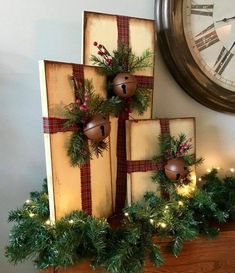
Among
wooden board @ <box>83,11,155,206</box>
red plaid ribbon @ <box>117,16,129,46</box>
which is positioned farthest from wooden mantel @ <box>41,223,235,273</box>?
red plaid ribbon @ <box>117,16,129,46</box>

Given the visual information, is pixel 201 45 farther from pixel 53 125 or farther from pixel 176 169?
pixel 53 125

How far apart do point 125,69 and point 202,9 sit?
16.3 inches

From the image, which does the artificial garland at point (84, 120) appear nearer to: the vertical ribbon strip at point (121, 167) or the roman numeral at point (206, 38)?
the vertical ribbon strip at point (121, 167)

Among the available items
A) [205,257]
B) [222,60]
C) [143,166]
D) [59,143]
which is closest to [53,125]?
[59,143]

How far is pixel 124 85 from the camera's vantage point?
897mm

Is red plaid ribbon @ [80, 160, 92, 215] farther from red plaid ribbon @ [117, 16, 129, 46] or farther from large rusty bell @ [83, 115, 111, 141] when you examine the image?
red plaid ribbon @ [117, 16, 129, 46]

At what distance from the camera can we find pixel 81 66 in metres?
0.88

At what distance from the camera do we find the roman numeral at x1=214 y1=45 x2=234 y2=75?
1156 mm

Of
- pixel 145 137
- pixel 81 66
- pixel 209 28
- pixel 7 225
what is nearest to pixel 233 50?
pixel 209 28

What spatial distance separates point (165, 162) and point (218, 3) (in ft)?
2.07

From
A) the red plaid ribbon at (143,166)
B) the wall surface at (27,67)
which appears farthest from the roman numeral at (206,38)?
the red plaid ribbon at (143,166)

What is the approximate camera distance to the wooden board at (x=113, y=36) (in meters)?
0.96

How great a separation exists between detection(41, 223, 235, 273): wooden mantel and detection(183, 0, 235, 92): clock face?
0.58m

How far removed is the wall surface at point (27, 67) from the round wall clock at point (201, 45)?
0.22 feet
